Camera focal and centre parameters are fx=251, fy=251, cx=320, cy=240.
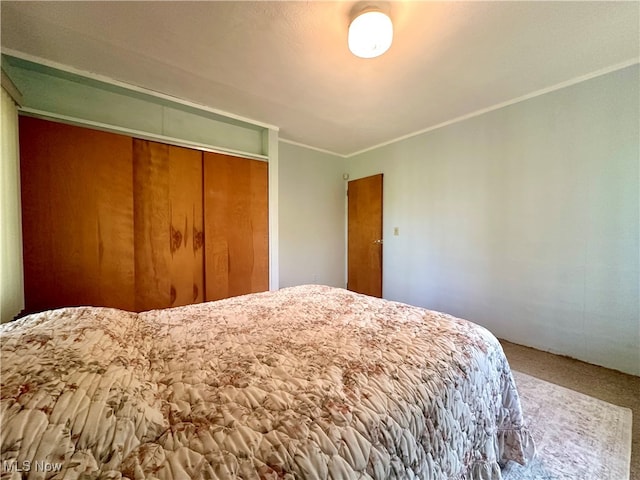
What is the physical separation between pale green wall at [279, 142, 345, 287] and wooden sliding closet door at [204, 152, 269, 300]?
2.17ft

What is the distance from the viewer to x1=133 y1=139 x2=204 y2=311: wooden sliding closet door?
2332 millimetres

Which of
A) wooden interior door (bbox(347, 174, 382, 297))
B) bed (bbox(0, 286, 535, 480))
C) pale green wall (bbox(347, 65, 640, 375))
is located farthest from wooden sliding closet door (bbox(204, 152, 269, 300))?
pale green wall (bbox(347, 65, 640, 375))

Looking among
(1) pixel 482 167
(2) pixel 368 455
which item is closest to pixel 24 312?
(2) pixel 368 455

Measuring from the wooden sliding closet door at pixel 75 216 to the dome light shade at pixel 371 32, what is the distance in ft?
6.85

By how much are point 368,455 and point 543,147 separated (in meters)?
3.00

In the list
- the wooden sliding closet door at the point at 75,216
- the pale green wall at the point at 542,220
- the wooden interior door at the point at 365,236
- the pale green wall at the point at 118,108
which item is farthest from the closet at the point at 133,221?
the pale green wall at the point at 542,220

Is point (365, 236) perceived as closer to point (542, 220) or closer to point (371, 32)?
point (542, 220)

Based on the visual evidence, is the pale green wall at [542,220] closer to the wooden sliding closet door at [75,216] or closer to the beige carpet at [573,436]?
the beige carpet at [573,436]

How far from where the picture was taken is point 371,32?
4.77ft

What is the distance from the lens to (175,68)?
201cm

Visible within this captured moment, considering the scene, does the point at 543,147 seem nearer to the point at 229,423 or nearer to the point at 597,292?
the point at 597,292

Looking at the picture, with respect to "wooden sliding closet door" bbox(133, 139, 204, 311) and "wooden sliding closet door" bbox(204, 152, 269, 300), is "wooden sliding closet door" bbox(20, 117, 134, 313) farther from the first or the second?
"wooden sliding closet door" bbox(204, 152, 269, 300)

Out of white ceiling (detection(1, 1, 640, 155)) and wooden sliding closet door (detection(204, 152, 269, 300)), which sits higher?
white ceiling (detection(1, 1, 640, 155))

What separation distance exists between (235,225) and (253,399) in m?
2.38
